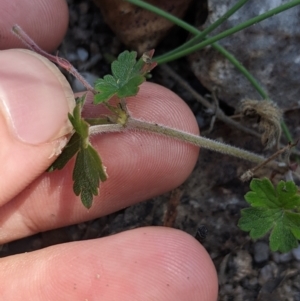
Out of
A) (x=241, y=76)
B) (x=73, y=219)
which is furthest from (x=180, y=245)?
(x=241, y=76)

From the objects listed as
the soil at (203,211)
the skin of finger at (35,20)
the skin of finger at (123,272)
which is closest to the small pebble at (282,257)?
the soil at (203,211)

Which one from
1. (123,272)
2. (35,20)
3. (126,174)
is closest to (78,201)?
(126,174)

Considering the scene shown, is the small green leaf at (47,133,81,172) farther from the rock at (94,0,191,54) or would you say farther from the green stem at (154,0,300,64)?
the rock at (94,0,191,54)

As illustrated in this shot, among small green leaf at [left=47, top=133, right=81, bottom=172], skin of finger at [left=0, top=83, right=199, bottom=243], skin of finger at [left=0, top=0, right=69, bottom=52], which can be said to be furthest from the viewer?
skin of finger at [left=0, top=0, right=69, bottom=52]

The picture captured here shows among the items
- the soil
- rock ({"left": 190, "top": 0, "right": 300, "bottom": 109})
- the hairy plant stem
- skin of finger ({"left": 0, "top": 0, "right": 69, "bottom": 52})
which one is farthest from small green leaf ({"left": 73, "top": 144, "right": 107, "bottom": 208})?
rock ({"left": 190, "top": 0, "right": 300, "bottom": 109})

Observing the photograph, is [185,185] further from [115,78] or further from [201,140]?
[115,78]

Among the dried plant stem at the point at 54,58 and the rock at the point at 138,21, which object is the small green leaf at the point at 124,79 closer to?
the dried plant stem at the point at 54,58
